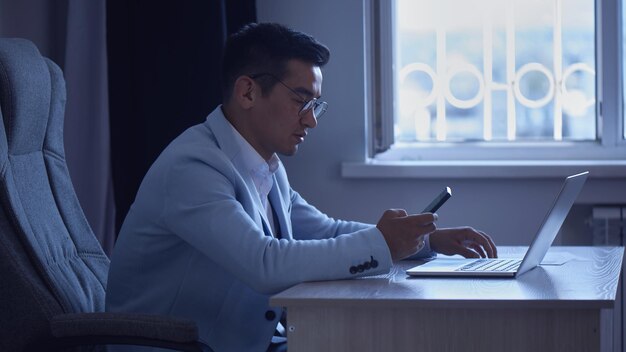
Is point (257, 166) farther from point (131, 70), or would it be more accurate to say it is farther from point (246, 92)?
point (131, 70)

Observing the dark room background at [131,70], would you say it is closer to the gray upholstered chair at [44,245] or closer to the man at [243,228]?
the man at [243,228]

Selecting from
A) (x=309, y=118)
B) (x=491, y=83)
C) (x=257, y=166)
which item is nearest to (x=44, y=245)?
(x=257, y=166)

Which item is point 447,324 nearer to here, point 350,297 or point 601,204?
point 350,297

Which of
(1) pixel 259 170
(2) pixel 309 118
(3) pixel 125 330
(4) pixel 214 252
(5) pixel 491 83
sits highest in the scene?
(5) pixel 491 83

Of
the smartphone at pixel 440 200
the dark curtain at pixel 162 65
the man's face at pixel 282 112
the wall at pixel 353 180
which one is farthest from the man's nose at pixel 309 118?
the wall at pixel 353 180

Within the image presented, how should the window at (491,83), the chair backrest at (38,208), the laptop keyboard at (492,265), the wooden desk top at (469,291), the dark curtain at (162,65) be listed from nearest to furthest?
the wooden desk top at (469,291), the chair backrest at (38,208), the laptop keyboard at (492,265), the dark curtain at (162,65), the window at (491,83)

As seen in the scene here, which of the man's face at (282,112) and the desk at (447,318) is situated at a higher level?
the man's face at (282,112)

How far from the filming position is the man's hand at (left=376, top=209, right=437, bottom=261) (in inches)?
66.8

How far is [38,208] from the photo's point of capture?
1827 millimetres

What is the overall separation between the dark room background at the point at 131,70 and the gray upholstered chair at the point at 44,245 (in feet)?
3.24

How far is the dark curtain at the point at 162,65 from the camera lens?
9.64 ft

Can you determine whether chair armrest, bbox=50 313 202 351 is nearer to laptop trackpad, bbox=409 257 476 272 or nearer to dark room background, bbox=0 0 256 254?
laptop trackpad, bbox=409 257 476 272

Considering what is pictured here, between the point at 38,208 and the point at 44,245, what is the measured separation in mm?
80

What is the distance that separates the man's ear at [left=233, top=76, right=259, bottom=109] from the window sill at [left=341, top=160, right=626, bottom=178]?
1.10 m
